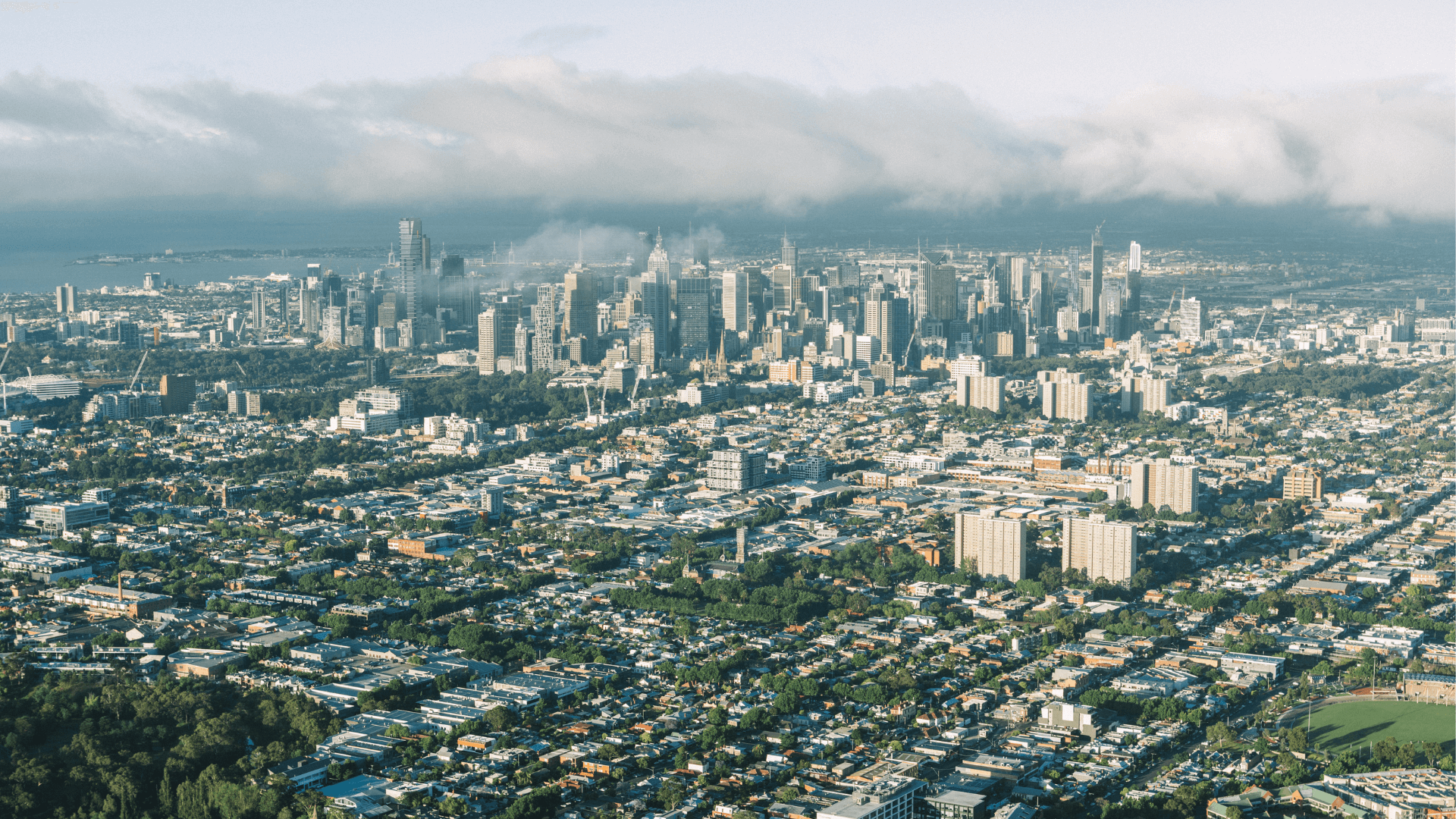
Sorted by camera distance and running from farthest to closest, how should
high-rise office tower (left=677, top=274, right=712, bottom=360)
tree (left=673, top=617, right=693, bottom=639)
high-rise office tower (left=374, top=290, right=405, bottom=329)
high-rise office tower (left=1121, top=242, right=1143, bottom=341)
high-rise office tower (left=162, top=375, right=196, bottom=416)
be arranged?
high-rise office tower (left=374, top=290, right=405, bottom=329)
high-rise office tower (left=1121, top=242, right=1143, bottom=341)
high-rise office tower (left=677, top=274, right=712, bottom=360)
high-rise office tower (left=162, top=375, right=196, bottom=416)
tree (left=673, top=617, right=693, bottom=639)

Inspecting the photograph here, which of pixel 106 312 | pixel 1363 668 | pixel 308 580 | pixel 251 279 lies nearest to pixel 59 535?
pixel 308 580

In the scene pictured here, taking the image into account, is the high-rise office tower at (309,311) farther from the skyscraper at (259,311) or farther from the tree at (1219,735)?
the tree at (1219,735)

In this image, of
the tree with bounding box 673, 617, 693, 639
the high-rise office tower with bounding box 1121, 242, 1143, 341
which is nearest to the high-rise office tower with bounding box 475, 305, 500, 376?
Answer: the high-rise office tower with bounding box 1121, 242, 1143, 341

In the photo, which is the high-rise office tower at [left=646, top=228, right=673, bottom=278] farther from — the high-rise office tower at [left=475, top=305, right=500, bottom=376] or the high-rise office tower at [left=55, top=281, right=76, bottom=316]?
the high-rise office tower at [left=55, top=281, right=76, bottom=316]

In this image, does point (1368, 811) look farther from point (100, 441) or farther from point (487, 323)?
point (487, 323)

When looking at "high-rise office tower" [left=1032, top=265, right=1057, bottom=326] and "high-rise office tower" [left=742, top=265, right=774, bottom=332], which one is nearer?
"high-rise office tower" [left=742, top=265, right=774, bottom=332]

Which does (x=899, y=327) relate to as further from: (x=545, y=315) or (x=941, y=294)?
(x=545, y=315)

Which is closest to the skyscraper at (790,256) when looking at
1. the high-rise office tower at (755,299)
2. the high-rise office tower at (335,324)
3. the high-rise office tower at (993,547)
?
the high-rise office tower at (755,299)
